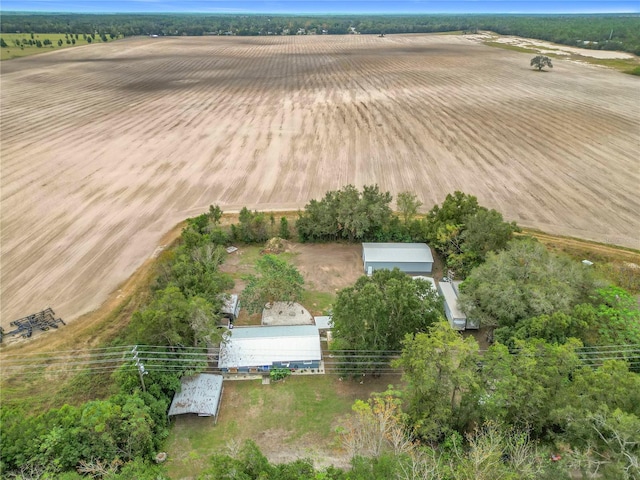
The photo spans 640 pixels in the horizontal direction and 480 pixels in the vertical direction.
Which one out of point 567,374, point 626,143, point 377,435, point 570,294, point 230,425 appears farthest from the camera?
point 626,143

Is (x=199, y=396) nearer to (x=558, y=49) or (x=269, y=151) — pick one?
(x=269, y=151)

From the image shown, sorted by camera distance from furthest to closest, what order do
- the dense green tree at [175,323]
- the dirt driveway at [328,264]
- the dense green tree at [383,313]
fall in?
the dirt driveway at [328,264]
the dense green tree at [383,313]
the dense green tree at [175,323]

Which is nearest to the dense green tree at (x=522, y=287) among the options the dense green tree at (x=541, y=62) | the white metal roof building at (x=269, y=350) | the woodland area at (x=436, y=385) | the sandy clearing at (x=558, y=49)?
the woodland area at (x=436, y=385)

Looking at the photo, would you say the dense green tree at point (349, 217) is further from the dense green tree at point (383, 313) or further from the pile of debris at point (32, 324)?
the pile of debris at point (32, 324)

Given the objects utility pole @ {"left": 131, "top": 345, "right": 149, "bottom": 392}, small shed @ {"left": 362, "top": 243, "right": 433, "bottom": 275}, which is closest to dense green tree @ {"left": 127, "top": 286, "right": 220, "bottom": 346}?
utility pole @ {"left": 131, "top": 345, "right": 149, "bottom": 392}

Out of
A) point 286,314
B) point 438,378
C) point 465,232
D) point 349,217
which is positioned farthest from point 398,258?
point 438,378

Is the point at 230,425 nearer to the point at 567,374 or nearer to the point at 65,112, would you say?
the point at 567,374

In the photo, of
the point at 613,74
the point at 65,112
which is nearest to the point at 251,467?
the point at 65,112
